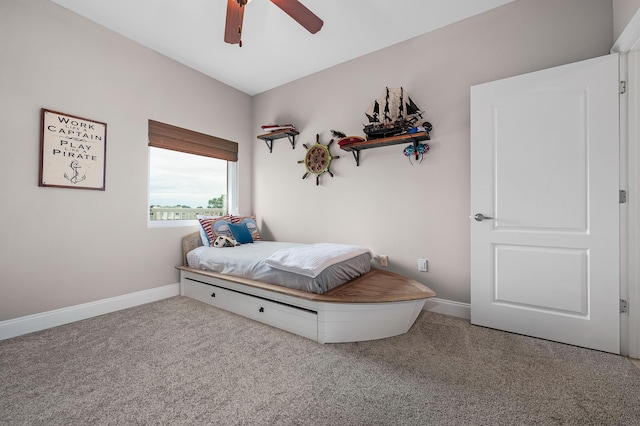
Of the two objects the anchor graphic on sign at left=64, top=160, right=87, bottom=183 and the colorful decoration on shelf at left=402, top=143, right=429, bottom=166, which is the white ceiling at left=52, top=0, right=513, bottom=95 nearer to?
the colorful decoration on shelf at left=402, top=143, right=429, bottom=166

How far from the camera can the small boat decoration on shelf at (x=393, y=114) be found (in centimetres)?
256

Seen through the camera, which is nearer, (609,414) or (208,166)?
(609,414)

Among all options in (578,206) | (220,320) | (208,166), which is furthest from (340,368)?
(208,166)

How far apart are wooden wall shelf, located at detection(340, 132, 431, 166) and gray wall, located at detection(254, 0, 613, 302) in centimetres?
10

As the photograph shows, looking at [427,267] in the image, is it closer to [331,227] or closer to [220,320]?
[331,227]

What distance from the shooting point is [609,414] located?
1.27m

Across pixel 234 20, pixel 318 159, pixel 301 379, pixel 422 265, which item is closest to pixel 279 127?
pixel 318 159

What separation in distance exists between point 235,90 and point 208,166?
3.73ft

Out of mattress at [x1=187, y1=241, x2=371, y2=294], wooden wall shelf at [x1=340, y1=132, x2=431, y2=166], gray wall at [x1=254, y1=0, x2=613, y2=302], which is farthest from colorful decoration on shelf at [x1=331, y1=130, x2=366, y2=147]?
mattress at [x1=187, y1=241, x2=371, y2=294]

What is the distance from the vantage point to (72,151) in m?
2.37

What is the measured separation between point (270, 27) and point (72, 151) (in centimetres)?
208

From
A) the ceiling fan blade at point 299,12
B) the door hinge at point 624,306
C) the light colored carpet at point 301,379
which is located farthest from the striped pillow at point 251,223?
the door hinge at point 624,306

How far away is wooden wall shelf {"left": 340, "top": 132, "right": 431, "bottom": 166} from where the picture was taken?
8.19 feet

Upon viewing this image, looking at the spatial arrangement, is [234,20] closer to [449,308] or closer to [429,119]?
[429,119]
